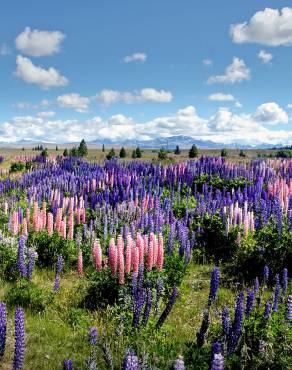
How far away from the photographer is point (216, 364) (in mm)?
3420

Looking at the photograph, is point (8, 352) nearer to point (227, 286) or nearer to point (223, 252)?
point (227, 286)

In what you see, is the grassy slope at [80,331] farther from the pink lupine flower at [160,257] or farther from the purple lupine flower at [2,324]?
the pink lupine flower at [160,257]

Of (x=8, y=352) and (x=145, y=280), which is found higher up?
(x=145, y=280)

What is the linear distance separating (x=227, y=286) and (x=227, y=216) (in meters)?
3.17

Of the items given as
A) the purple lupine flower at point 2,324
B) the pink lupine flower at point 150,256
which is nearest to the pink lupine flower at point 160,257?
the pink lupine flower at point 150,256

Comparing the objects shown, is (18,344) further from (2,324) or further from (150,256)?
(150,256)

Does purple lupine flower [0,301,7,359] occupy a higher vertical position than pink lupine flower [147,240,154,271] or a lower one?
lower

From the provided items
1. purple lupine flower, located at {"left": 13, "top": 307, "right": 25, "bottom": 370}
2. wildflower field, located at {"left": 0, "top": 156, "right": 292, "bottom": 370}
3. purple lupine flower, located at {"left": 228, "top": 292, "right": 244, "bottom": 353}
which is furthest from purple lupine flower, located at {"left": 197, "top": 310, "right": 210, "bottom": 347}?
purple lupine flower, located at {"left": 13, "top": 307, "right": 25, "bottom": 370}

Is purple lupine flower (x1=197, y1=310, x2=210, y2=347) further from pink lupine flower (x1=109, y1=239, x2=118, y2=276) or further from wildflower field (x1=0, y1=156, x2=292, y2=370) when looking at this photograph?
pink lupine flower (x1=109, y1=239, x2=118, y2=276)

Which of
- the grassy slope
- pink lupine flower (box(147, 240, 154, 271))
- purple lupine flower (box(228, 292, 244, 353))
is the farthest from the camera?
pink lupine flower (box(147, 240, 154, 271))

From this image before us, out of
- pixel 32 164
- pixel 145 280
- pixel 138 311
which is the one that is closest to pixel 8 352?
pixel 138 311

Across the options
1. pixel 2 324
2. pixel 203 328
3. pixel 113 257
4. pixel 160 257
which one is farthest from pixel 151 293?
pixel 2 324

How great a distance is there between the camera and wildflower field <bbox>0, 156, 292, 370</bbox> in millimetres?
5281

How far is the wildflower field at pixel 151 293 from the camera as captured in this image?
5.28m
